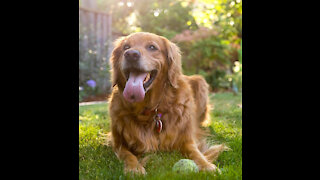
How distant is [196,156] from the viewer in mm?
2449

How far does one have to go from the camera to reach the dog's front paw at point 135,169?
203cm

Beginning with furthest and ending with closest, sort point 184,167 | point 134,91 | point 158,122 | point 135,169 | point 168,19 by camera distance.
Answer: point 168,19, point 158,122, point 134,91, point 135,169, point 184,167

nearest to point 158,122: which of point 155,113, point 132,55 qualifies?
point 155,113

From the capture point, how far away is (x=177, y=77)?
2.86 metres

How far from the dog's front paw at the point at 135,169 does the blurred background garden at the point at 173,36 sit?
371cm

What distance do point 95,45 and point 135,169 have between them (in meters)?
5.80

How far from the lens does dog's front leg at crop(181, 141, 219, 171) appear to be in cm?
220

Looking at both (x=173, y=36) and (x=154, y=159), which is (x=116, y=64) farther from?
(x=173, y=36)
